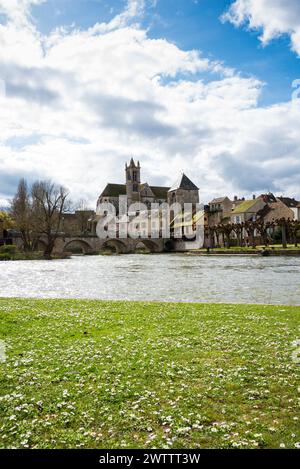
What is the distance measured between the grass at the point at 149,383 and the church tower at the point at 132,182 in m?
139

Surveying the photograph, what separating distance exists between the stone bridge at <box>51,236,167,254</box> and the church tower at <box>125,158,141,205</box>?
1314 inches

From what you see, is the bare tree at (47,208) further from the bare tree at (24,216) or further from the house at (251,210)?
the house at (251,210)

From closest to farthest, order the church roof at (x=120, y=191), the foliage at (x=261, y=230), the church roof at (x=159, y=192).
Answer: the foliage at (x=261, y=230) → the church roof at (x=120, y=191) → the church roof at (x=159, y=192)

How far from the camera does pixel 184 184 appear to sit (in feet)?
427

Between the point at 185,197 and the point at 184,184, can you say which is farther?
the point at 184,184

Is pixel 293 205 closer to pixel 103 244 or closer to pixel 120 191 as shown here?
pixel 103 244

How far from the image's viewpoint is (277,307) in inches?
579

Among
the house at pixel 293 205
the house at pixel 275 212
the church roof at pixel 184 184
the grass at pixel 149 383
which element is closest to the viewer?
the grass at pixel 149 383

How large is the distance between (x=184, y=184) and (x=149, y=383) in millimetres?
125405

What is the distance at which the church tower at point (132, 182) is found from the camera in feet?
493

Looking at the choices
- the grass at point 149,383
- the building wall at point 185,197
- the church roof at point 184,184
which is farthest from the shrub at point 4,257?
the church roof at point 184,184

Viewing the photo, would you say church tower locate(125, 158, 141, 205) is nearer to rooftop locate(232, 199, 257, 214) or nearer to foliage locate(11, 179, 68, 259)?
rooftop locate(232, 199, 257, 214)

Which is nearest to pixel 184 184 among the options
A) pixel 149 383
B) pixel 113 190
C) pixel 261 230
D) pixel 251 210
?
pixel 113 190

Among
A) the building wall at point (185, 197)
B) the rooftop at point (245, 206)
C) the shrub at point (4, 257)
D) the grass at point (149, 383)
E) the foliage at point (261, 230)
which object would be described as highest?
the building wall at point (185, 197)
